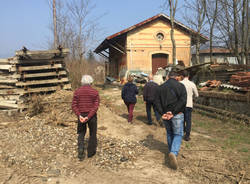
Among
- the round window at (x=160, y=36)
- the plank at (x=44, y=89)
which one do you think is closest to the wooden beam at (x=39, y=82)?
the plank at (x=44, y=89)

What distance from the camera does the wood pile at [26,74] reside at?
24.3 ft

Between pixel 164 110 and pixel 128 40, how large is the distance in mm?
14300

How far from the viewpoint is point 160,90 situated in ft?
12.9

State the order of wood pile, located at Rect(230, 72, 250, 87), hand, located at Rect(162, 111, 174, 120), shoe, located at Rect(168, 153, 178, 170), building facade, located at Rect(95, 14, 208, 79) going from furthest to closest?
building facade, located at Rect(95, 14, 208, 79)
wood pile, located at Rect(230, 72, 250, 87)
hand, located at Rect(162, 111, 174, 120)
shoe, located at Rect(168, 153, 178, 170)

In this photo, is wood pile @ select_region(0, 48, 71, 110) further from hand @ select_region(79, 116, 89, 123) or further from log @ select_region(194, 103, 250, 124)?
log @ select_region(194, 103, 250, 124)

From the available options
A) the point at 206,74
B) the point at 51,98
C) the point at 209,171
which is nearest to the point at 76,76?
the point at 51,98

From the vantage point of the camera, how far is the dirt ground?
133 inches

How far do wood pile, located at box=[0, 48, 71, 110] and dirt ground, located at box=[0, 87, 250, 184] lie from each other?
1.14 m

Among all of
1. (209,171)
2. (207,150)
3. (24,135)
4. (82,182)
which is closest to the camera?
(82,182)

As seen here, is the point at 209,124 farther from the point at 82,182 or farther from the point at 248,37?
the point at 248,37

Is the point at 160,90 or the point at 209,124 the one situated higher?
the point at 160,90

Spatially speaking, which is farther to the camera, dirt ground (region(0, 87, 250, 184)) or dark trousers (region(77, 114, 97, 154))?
dark trousers (region(77, 114, 97, 154))

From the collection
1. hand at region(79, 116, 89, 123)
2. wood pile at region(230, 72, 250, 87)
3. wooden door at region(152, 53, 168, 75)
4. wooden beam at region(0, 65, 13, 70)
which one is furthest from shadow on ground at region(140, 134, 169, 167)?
wooden door at region(152, 53, 168, 75)

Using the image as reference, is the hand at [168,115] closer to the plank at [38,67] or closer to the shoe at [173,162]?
the shoe at [173,162]
